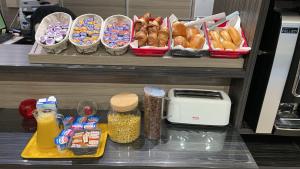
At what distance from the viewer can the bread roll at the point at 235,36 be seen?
982mm

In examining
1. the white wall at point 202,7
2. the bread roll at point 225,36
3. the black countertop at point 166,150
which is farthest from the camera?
the white wall at point 202,7

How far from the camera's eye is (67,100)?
47.0 inches

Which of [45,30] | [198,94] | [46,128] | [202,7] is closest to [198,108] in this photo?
[198,94]

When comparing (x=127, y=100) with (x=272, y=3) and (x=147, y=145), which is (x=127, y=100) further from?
(x=272, y=3)

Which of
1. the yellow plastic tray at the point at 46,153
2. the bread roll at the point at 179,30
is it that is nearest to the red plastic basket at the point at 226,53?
the bread roll at the point at 179,30

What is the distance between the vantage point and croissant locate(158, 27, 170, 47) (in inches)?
38.8

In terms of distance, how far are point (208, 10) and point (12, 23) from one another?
7.53 feet

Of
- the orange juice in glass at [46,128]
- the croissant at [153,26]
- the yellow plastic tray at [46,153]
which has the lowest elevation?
the yellow plastic tray at [46,153]

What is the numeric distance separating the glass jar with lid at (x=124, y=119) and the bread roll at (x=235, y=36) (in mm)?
419

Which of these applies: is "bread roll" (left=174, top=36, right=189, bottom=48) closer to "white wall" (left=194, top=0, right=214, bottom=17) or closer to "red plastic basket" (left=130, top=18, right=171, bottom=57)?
"red plastic basket" (left=130, top=18, right=171, bottom=57)

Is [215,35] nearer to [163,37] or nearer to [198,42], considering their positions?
[198,42]

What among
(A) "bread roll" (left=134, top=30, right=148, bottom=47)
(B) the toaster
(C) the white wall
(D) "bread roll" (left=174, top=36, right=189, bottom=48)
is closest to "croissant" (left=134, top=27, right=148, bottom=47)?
(A) "bread roll" (left=134, top=30, right=148, bottom=47)

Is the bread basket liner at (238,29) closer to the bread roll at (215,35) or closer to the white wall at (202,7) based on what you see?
the bread roll at (215,35)

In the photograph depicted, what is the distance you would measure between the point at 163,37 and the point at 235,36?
10.5 inches
